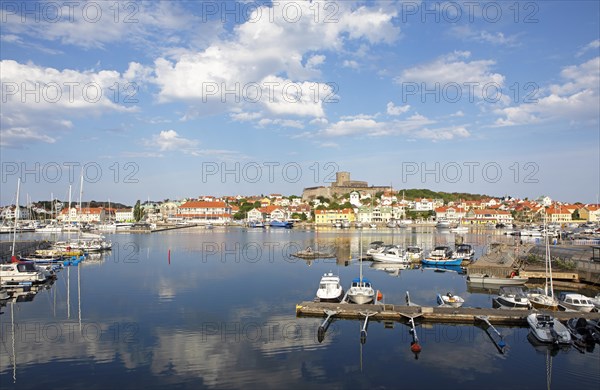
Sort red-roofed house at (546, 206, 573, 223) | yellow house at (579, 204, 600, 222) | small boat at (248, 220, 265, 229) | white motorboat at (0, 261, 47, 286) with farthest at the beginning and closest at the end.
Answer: yellow house at (579, 204, 600, 222) → red-roofed house at (546, 206, 573, 223) → small boat at (248, 220, 265, 229) → white motorboat at (0, 261, 47, 286)

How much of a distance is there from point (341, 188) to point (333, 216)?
44624 mm

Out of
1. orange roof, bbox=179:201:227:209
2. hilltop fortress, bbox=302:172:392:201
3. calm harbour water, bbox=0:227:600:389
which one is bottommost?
calm harbour water, bbox=0:227:600:389

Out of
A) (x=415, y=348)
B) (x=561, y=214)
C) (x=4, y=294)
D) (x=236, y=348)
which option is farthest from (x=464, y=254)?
(x=561, y=214)

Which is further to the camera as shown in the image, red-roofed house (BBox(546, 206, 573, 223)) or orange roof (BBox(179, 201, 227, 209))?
orange roof (BBox(179, 201, 227, 209))

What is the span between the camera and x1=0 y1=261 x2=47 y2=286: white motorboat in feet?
75.8

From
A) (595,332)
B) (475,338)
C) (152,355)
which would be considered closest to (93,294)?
(152,355)

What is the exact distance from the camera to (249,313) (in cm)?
1870

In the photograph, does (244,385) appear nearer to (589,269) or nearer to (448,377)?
(448,377)

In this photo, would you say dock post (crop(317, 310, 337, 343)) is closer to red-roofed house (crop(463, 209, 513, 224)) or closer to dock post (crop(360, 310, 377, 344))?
dock post (crop(360, 310, 377, 344))

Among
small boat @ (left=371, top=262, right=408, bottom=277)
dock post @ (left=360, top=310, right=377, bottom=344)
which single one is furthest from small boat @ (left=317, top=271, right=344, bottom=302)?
small boat @ (left=371, top=262, right=408, bottom=277)

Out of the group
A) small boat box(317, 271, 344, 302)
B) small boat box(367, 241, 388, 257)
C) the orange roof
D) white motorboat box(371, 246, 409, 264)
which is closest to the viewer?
small boat box(317, 271, 344, 302)

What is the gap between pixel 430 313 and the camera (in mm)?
16797

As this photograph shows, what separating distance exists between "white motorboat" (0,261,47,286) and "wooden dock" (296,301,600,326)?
14.4m

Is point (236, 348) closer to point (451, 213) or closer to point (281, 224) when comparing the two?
point (281, 224)
